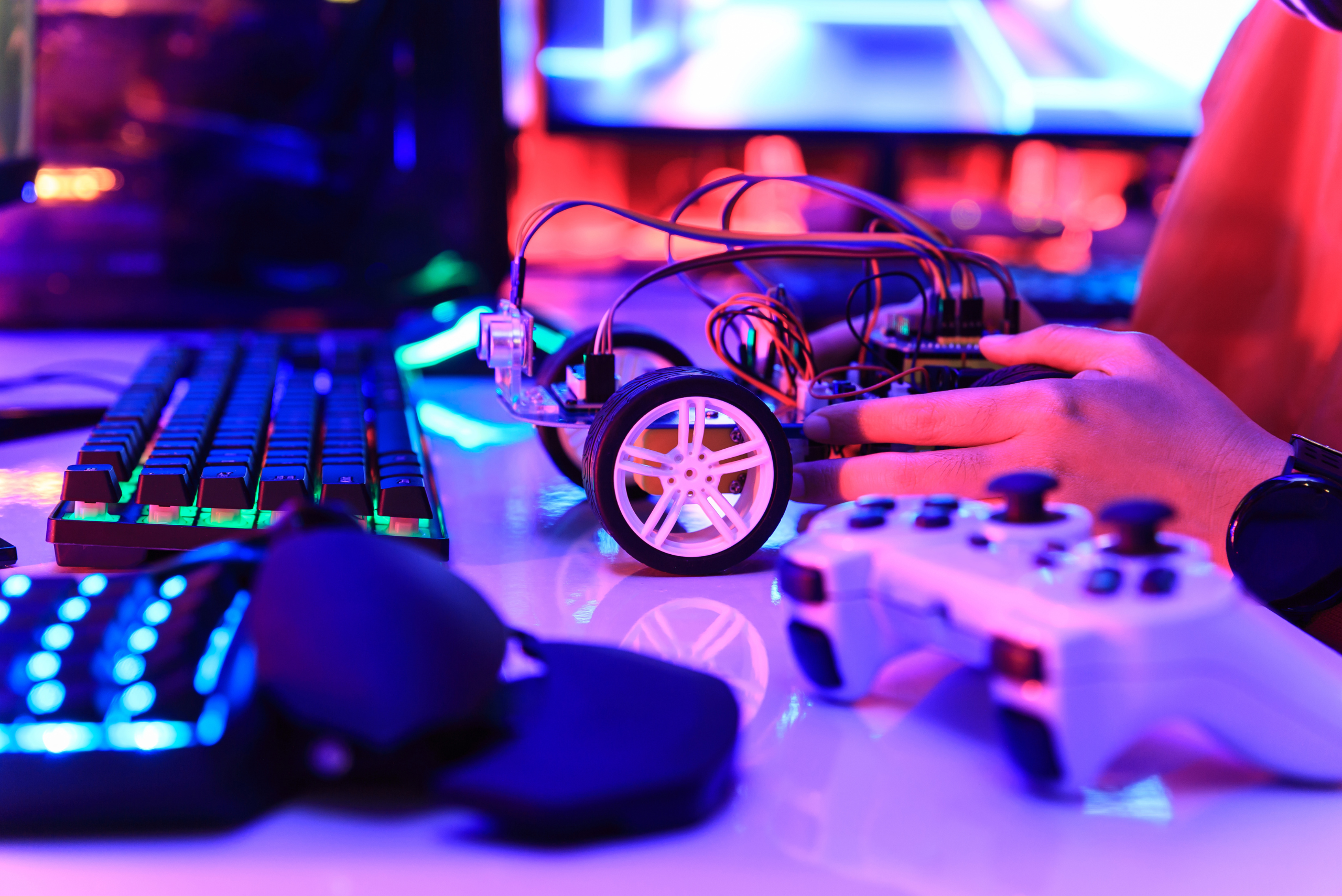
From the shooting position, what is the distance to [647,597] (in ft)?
1.55

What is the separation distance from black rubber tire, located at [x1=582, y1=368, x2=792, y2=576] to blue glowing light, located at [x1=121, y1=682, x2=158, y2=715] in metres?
0.22

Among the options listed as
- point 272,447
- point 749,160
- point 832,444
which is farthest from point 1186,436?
point 749,160

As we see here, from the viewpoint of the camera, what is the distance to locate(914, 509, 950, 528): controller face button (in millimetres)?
345

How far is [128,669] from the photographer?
29cm

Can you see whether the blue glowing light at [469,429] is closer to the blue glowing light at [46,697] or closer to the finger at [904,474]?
the finger at [904,474]

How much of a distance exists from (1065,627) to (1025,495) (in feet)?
0.23

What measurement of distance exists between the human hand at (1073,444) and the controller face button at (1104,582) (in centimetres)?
22

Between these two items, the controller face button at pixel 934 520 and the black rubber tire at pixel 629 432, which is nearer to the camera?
the controller face button at pixel 934 520

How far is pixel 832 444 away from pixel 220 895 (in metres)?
0.36

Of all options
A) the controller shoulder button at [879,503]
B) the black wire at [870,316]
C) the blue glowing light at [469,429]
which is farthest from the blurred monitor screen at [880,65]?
the controller shoulder button at [879,503]

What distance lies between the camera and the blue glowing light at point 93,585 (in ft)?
1.07

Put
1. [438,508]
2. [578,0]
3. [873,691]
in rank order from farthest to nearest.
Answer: [578,0]
[438,508]
[873,691]

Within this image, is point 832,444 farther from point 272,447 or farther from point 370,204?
point 370,204

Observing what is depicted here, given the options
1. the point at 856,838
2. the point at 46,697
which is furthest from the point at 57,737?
the point at 856,838
